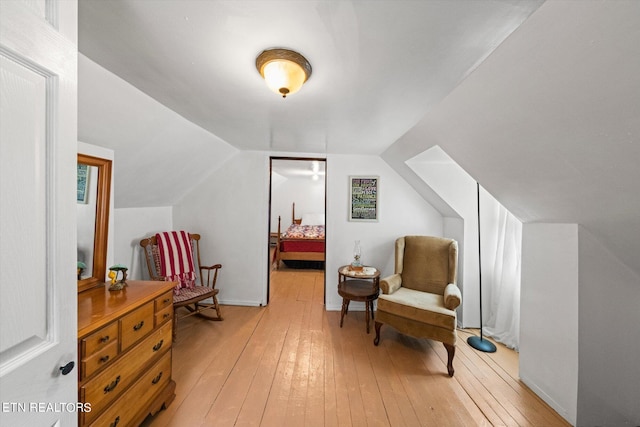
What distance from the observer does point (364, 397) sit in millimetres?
1851

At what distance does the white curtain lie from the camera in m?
2.54

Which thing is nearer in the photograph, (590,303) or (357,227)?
(590,303)

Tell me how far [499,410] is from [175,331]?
9.39ft

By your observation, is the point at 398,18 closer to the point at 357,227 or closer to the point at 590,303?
the point at 590,303

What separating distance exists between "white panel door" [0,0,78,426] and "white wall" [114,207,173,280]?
2.15 metres

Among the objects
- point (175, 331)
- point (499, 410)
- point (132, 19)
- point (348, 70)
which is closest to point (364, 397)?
point (499, 410)

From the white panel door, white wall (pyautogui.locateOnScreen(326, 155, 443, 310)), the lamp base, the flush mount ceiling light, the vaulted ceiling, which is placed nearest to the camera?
the white panel door

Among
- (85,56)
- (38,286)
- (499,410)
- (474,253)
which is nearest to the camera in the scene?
(38,286)

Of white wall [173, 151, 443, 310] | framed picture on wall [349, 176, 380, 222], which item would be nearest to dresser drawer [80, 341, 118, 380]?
white wall [173, 151, 443, 310]

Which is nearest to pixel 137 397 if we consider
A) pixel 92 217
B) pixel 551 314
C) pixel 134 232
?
pixel 92 217

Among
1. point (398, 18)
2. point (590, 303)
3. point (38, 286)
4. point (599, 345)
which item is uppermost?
point (398, 18)

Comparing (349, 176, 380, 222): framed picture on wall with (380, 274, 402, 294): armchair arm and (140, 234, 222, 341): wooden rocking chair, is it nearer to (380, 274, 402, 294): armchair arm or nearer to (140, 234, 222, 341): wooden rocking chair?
(380, 274, 402, 294): armchair arm

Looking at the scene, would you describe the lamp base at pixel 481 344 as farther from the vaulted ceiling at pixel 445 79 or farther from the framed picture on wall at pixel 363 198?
the framed picture on wall at pixel 363 198

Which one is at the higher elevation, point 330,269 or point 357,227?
point 357,227
